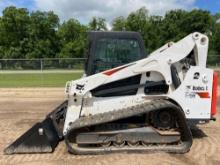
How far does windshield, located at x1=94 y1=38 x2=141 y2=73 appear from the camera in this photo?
738 centimetres

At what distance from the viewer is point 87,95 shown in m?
7.13

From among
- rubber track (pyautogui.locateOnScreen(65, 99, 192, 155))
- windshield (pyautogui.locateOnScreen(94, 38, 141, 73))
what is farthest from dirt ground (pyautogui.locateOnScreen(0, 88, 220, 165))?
windshield (pyautogui.locateOnScreen(94, 38, 141, 73))

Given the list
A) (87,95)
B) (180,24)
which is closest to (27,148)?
(87,95)

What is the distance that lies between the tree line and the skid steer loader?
155 ft

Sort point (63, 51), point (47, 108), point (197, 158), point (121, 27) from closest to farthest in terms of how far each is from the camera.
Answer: point (197, 158) → point (47, 108) → point (63, 51) → point (121, 27)

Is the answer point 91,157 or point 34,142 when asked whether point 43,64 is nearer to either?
point 34,142

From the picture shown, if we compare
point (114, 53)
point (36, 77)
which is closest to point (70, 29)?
point (36, 77)

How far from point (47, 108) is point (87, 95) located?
5781mm

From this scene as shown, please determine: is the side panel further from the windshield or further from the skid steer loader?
the windshield

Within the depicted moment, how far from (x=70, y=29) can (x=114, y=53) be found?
61.6 metres

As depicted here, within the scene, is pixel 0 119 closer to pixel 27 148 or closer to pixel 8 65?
pixel 27 148

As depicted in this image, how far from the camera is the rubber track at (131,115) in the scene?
22.0ft

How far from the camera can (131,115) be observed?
6.66 meters

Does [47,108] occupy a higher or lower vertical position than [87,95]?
lower
